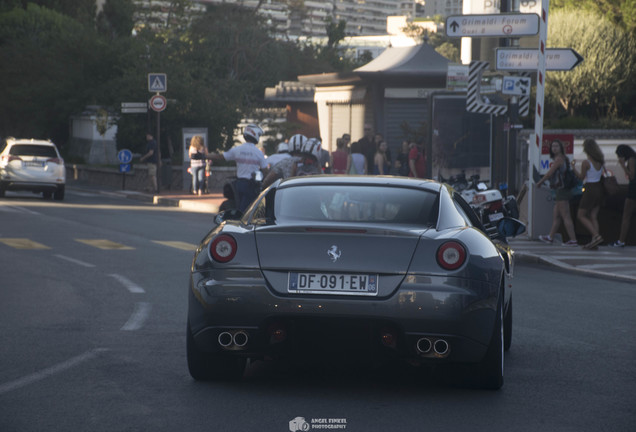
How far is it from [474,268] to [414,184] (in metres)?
1.05

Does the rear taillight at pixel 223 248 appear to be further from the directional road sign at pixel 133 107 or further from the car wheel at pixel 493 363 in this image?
the directional road sign at pixel 133 107

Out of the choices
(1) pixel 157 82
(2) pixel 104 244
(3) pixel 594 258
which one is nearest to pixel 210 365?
(3) pixel 594 258

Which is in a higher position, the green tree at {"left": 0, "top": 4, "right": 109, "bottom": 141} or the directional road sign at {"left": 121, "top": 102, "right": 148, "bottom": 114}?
the green tree at {"left": 0, "top": 4, "right": 109, "bottom": 141}

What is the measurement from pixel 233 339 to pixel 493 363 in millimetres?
1512

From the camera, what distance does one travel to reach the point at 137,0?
7894 centimetres

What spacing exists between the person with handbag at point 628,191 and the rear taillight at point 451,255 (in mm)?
12171

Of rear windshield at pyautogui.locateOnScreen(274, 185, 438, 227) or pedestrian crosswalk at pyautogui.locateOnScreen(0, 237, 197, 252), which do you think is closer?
rear windshield at pyautogui.locateOnScreen(274, 185, 438, 227)

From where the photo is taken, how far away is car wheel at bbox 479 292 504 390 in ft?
22.1

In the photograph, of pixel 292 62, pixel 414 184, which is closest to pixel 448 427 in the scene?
pixel 414 184

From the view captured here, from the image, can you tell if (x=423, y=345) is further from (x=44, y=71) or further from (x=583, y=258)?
(x=44, y=71)

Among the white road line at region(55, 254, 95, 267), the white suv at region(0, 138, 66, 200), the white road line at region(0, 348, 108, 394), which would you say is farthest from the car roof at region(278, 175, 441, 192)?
the white suv at region(0, 138, 66, 200)

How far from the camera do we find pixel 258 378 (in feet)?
23.6

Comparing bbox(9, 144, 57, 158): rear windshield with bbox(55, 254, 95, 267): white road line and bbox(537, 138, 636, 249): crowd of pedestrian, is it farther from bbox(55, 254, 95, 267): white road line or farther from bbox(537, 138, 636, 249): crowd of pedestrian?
bbox(537, 138, 636, 249): crowd of pedestrian

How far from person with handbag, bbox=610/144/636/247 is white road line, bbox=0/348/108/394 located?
11787 mm
